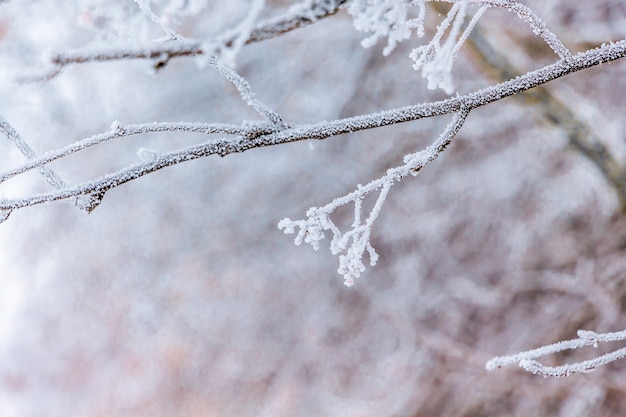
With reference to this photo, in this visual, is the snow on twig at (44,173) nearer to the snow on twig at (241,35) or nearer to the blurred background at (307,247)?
the snow on twig at (241,35)

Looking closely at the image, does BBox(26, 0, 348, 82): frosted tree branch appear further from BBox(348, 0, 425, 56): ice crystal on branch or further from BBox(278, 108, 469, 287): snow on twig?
BBox(278, 108, 469, 287): snow on twig

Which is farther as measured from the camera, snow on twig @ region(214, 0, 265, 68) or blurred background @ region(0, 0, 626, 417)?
blurred background @ region(0, 0, 626, 417)

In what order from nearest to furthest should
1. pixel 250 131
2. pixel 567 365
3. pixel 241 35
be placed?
pixel 241 35 → pixel 250 131 → pixel 567 365

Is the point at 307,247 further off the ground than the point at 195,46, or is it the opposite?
the point at 195,46

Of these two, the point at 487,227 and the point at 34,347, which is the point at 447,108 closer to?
the point at 487,227

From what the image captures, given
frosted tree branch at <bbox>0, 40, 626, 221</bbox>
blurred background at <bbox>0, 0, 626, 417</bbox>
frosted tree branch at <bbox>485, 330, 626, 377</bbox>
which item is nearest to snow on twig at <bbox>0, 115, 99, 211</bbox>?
frosted tree branch at <bbox>0, 40, 626, 221</bbox>

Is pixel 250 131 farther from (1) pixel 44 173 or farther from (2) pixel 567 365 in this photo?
(2) pixel 567 365

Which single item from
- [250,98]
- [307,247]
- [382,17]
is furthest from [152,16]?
[307,247]

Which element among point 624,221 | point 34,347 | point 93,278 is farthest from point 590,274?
point 34,347

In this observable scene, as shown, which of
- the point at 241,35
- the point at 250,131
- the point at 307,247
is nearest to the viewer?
the point at 241,35
